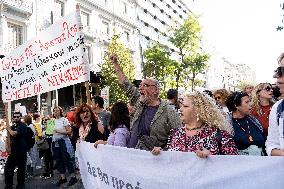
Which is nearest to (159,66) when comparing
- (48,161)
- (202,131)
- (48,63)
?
(48,161)

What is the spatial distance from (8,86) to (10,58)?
0.45m

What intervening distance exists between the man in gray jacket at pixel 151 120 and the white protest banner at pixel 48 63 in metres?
1.43

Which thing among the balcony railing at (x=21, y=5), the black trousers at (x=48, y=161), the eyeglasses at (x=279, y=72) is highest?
the balcony railing at (x=21, y=5)

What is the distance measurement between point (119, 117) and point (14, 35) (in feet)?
62.2

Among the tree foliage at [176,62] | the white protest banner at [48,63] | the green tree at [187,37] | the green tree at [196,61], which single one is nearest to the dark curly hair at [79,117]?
the white protest banner at [48,63]

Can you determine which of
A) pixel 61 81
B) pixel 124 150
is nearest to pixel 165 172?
pixel 124 150

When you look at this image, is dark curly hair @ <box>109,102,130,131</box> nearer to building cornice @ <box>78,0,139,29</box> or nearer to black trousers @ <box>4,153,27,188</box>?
black trousers @ <box>4,153,27,188</box>

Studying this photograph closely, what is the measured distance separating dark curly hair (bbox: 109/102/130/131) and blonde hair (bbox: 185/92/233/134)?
1433mm

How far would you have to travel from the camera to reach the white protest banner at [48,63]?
19.6ft

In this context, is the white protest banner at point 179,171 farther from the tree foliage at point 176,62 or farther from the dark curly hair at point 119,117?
the tree foliage at point 176,62

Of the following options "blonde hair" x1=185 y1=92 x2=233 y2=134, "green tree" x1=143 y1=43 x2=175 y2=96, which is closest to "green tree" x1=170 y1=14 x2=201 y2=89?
"green tree" x1=143 y1=43 x2=175 y2=96

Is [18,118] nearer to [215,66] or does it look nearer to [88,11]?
[88,11]

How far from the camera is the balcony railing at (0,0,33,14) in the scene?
21692 mm

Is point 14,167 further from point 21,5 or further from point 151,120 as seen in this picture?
point 21,5
